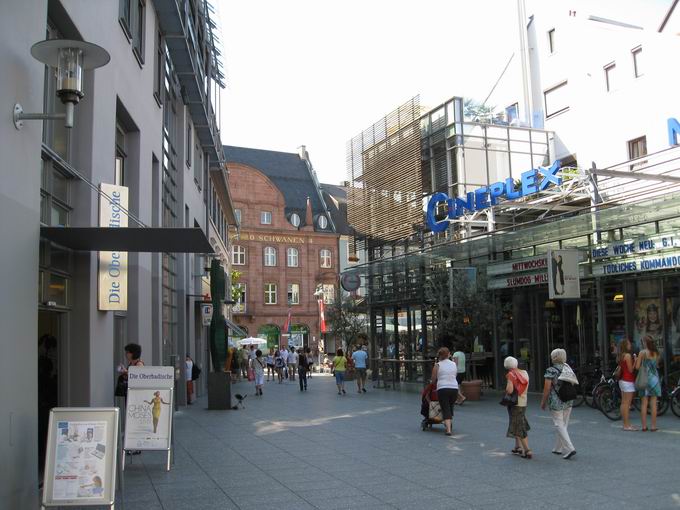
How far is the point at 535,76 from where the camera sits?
94.0 feet

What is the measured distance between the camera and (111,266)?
10.3m

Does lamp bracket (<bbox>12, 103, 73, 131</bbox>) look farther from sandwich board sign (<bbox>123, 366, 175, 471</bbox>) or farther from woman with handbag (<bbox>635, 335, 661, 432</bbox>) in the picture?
woman with handbag (<bbox>635, 335, 661, 432</bbox>)

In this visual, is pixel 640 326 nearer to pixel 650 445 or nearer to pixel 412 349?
pixel 650 445

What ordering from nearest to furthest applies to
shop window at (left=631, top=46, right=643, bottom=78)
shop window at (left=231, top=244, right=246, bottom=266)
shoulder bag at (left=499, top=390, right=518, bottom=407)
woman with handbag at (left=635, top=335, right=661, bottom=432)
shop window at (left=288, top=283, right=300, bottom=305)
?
shoulder bag at (left=499, top=390, right=518, bottom=407), woman with handbag at (left=635, top=335, right=661, bottom=432), shop window at (left=631, top=46, right=643, bottom=78), shop window at (left=231, top=244, right=246, bottom=266), shop window at (left=288, top=283, right=300, bottom=305)

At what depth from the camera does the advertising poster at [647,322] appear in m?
17.0

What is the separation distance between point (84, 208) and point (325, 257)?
56.9 meters

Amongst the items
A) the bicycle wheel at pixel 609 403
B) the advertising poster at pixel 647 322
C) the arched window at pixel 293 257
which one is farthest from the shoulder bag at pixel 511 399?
the arched window at pixel 293 257

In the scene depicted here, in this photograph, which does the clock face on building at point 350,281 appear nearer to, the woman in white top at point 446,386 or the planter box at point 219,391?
the planter box at point 219,391

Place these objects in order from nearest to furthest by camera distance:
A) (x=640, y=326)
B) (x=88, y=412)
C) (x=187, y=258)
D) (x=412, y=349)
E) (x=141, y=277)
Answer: (x=88, y=412) < (x=141, y=277) < (x=640, y=326) < (x=187, y=258) < (x=412, y=349)

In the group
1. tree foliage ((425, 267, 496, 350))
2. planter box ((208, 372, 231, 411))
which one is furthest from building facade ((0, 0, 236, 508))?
tree foliage ((425, 267, 496, 350))

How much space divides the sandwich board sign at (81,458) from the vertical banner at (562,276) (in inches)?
487

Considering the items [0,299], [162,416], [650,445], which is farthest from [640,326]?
[0,299]

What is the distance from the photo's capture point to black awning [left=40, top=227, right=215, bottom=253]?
7.90m

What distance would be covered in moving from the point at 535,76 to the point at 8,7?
82.7ft
